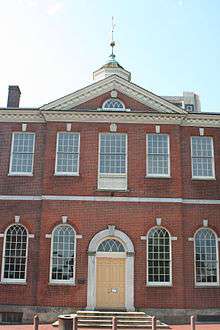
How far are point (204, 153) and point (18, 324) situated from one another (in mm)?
11671

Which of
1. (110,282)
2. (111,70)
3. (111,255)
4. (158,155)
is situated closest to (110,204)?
(111,255)

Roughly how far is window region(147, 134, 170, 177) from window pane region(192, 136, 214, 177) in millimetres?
1407

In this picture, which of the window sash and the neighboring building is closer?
the neighboring building

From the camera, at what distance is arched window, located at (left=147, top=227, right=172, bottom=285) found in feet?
63.5

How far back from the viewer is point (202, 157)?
21.2 metres

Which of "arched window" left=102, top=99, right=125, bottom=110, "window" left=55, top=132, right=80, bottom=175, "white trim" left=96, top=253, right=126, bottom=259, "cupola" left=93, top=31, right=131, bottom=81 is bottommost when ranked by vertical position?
"white trim" left=96, top=253, right=126, bottom=259

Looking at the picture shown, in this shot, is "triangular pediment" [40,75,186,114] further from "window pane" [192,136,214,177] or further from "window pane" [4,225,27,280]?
"window pane" [4,225,27,280]

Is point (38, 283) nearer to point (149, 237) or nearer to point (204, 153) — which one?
point (149, 237)

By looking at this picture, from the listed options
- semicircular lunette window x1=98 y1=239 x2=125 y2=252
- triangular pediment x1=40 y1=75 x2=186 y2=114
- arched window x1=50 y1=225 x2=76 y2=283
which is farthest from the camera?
triangular pediment x1=40 y1=75 x2=186 y2=114

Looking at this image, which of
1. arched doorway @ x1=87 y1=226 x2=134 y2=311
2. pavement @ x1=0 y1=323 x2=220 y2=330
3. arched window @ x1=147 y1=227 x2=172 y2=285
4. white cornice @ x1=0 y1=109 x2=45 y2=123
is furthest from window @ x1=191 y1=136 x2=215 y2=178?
white cornice @ x1=0 y1=109 x2=45 y2=123

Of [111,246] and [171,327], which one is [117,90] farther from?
[171,327]

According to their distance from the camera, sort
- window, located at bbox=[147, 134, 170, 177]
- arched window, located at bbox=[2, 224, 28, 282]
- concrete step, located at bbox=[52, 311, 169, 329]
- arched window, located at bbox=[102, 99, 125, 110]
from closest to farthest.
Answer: concrete step, located at bbox=[52, 311, 169, 329] < arched window, located at bbox=[2, 224, 28, 282] < window, located at bbox=[147, 134, 170, 177] < arched window, located at bbox=[102, 99, 125, 110]

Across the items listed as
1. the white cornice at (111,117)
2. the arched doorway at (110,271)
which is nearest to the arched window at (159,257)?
the arched doorway at (110,271)

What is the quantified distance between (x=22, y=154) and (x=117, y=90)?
5.71 metres
